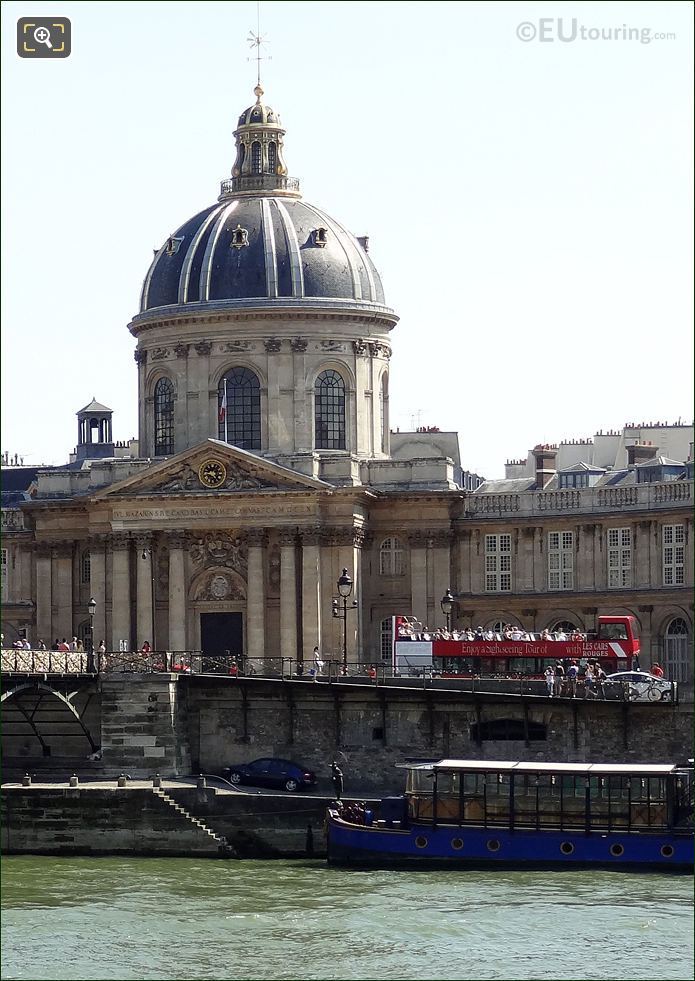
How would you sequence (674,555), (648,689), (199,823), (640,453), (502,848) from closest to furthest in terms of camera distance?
(502,848) → (199,823) → (648,689) → (674,555) → (640,453)

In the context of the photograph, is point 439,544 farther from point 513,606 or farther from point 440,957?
point 440,957

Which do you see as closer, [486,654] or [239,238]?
[486,654]

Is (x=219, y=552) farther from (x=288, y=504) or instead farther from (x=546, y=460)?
(x=546, y=460)

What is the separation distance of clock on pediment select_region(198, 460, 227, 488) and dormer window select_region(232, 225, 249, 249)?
29.4 feet

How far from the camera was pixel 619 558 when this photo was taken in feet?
318

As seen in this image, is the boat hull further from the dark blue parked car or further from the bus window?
the bus window

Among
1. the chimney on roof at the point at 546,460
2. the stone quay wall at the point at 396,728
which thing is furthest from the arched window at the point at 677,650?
the stone quay wall at the point at 396,728

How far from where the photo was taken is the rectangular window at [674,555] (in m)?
95.6

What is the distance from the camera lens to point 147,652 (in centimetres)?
8375

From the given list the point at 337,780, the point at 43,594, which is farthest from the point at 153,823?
the point at 43,594

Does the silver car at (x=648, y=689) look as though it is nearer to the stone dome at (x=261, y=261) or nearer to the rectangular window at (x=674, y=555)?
the rectangular window at (x=674, y=555)

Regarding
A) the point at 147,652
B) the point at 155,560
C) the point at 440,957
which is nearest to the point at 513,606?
the point at 155,560

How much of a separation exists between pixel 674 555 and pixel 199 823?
2684 centimetres

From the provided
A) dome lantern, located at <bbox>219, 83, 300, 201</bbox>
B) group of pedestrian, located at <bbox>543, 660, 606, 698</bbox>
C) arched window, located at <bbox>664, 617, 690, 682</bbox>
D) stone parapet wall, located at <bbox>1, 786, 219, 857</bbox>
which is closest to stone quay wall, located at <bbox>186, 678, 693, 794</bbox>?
group of pedestrian, located at <bbox>543, 660, 606, 698</bbox>
